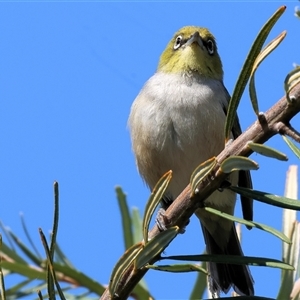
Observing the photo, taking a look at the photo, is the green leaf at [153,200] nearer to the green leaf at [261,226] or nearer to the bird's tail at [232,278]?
the green leaf at [261,226]

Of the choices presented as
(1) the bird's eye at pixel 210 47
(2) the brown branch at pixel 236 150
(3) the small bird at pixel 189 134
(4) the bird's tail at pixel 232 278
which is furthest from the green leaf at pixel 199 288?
(1) the bird's eye at pixel 210 47

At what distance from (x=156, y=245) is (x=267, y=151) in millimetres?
322

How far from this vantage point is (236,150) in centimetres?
124

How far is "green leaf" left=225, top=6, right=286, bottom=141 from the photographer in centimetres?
120

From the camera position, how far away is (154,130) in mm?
3643

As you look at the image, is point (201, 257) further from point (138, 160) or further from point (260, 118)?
point (138, 160)

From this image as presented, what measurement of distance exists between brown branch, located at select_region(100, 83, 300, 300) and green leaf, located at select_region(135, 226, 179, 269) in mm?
60

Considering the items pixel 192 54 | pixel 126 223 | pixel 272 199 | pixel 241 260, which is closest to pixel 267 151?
pixel 272 199

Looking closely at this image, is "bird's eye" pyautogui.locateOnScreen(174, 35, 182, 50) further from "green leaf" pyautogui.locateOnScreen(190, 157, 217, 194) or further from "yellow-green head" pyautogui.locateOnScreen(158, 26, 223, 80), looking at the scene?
"green leaf" pyautogui.locateOnScreen(190, 157, 217, 194)

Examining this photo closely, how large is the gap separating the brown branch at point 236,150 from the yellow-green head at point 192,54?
9.19 feet

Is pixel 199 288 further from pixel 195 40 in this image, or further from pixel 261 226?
pixel 195 40

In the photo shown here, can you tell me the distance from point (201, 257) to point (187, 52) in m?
3.07

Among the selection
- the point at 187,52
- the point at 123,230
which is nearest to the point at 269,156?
the point at 123,230

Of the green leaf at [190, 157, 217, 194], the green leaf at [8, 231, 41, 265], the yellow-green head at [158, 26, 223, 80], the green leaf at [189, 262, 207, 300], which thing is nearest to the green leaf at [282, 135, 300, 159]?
the green leaf at [190, 157, 217, 194]
